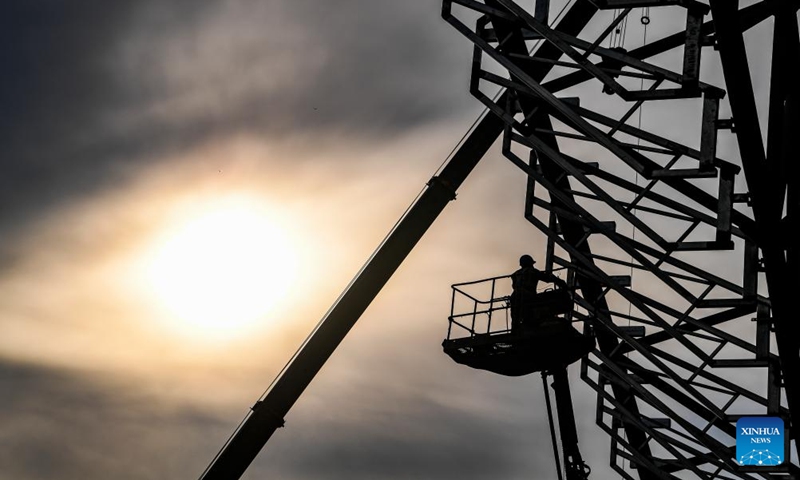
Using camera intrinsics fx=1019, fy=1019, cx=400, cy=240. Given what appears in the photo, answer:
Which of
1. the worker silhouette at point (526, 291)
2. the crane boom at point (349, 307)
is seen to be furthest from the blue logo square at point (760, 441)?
the crane boom at point (349, 307)

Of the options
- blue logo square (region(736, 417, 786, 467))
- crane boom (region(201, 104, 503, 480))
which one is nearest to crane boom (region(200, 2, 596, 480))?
crane boom (region(201, 104, 503, 480))

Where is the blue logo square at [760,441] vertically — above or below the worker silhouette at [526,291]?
below

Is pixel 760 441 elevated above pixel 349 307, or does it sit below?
below

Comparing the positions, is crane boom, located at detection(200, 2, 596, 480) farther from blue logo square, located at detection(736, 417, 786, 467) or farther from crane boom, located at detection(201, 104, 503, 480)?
blue logo square, located at detection(736, 417, 786, 467)

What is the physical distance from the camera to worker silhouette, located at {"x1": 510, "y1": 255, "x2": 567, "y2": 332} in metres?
21.9

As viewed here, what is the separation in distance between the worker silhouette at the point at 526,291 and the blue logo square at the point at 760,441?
15.4ft

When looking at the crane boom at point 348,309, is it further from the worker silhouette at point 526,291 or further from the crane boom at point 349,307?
the worker silhouette at point 526,291

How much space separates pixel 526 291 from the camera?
873 inches

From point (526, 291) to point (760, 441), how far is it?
5.64m

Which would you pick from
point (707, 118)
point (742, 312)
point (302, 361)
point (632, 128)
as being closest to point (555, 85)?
point (632, 128)

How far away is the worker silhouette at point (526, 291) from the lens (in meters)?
21.9

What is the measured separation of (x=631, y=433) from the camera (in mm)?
25953

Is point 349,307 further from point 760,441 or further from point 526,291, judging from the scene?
point 760,441

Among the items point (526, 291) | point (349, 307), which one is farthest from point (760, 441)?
point (349, 307)
